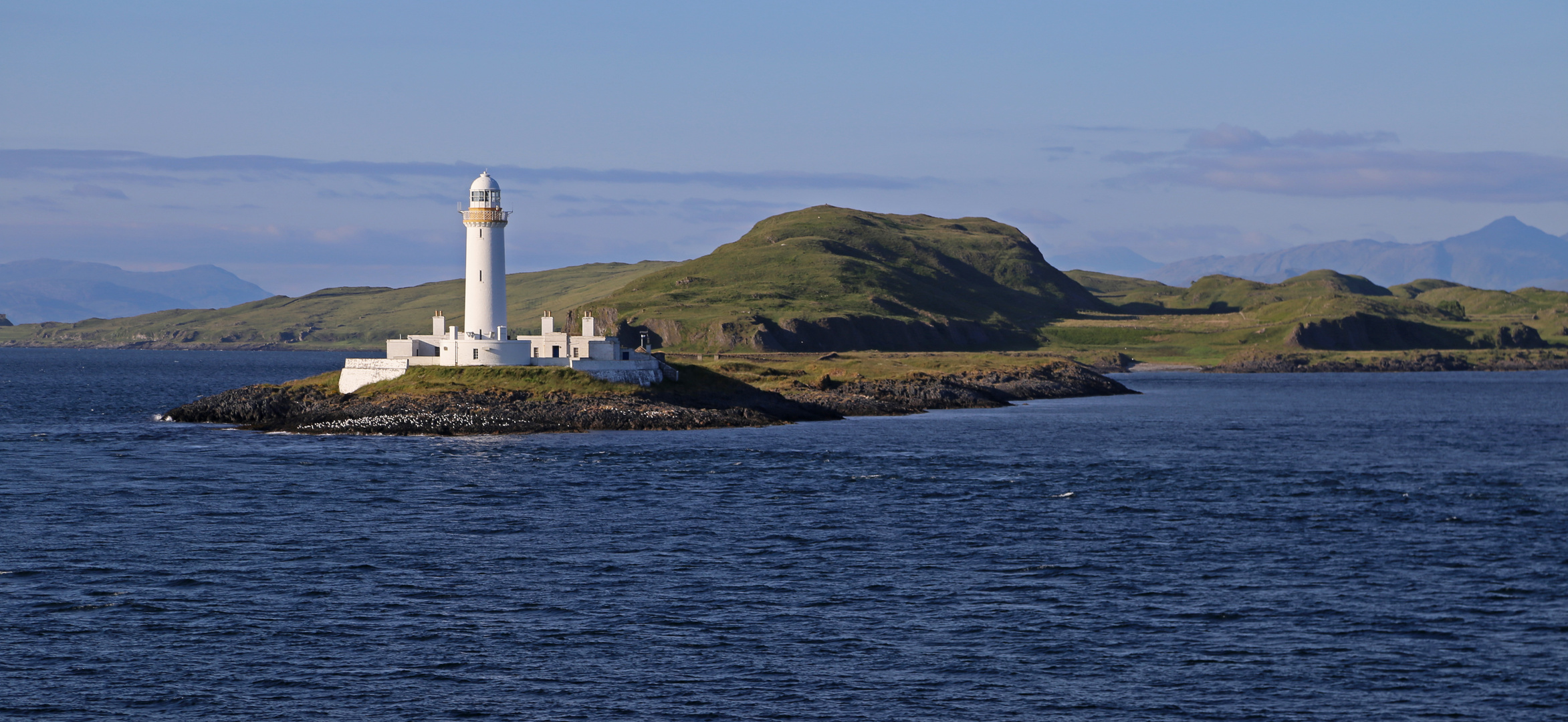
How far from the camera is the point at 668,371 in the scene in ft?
341

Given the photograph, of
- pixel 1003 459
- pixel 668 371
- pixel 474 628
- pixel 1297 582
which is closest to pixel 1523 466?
pixel 1003 459

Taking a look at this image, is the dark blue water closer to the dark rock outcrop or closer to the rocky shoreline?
the dark rock outcrop

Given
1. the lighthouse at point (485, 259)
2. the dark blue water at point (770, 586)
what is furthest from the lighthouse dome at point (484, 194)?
the dark blue water at point (770, 586)

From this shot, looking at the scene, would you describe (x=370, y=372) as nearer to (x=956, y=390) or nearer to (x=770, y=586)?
(x=956, y=390)

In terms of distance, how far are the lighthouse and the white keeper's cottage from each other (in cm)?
5

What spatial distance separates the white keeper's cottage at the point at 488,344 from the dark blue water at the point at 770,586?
19.1 m

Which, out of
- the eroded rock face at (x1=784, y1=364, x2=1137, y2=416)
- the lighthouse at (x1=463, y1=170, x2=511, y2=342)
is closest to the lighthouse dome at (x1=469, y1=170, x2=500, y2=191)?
the lighthouse at (x1=463, y1=170, x2=511, y2=342)

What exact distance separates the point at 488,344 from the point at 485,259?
22.9 ft

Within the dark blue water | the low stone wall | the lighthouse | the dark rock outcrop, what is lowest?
the dark blue water

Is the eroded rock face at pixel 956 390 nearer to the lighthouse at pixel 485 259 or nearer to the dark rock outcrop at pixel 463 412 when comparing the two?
the dark rock outcrop at pixel 463 412

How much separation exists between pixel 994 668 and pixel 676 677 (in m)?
7.25

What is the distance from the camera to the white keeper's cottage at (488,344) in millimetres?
97375

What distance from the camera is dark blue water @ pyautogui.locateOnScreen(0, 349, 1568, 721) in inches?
1090

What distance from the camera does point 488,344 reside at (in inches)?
3807
